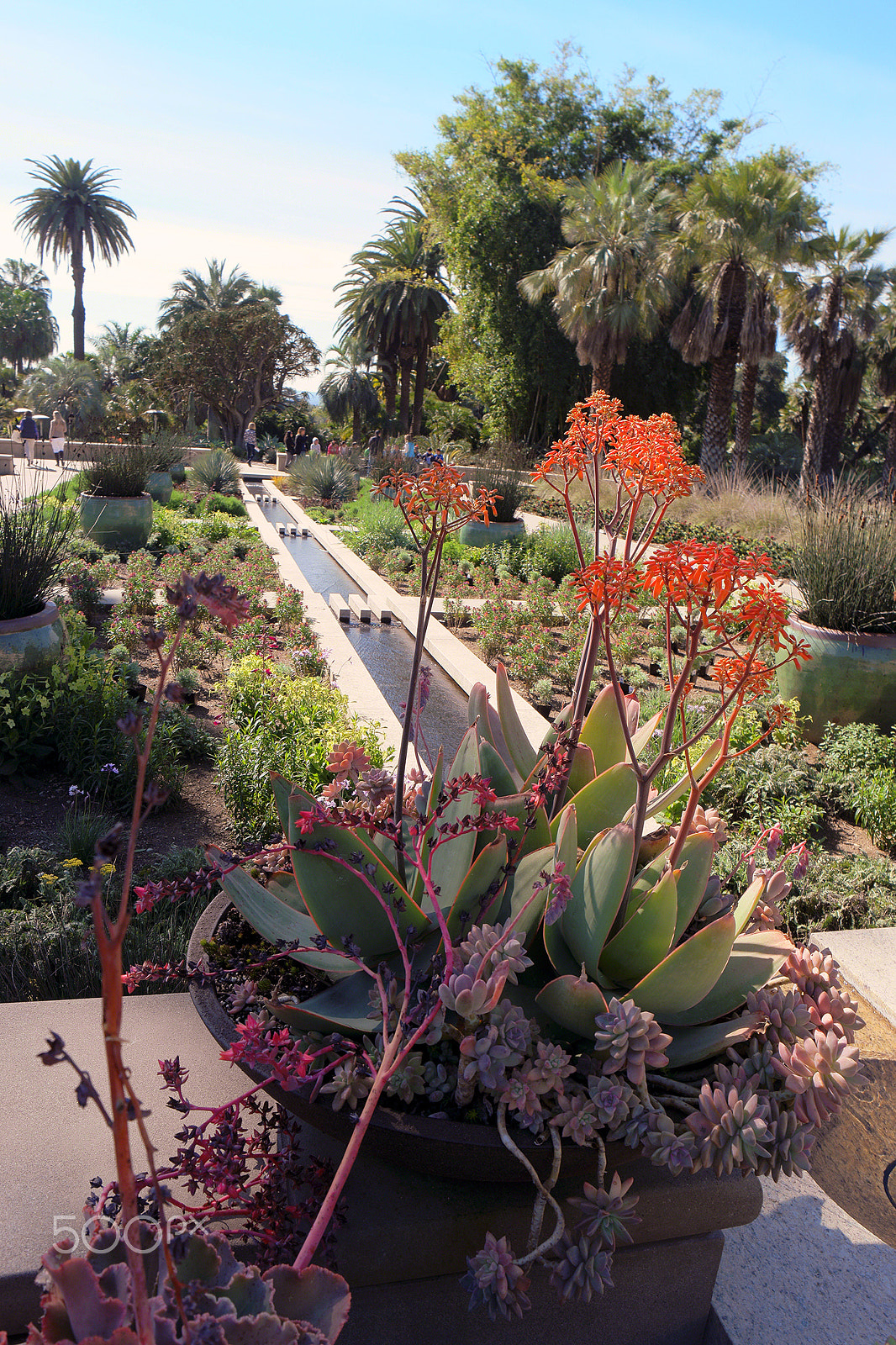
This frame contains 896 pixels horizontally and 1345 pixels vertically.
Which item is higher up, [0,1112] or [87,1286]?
[87,1286]

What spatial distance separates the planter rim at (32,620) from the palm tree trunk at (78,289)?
48963mm

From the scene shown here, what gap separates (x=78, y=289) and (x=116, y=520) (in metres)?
45.5

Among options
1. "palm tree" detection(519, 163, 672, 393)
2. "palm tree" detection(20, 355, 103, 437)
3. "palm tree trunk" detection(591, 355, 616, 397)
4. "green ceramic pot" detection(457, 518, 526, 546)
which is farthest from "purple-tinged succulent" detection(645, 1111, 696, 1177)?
"palm tree" detection(20, 355, 103, 437)

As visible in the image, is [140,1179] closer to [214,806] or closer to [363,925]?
[363,925]

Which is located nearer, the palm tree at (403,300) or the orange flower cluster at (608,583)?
the orange flower cluster at (608,583)

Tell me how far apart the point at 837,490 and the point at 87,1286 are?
952 centimetres

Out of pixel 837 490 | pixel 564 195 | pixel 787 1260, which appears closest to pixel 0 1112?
pixel 787 1260

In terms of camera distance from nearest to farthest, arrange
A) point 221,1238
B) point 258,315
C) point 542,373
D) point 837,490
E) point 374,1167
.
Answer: point 221,1238
point 374,1167
point 837,490
point 542,373
point 258,315

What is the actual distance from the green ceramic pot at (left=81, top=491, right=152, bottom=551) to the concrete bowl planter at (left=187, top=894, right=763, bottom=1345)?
9424 millimetres

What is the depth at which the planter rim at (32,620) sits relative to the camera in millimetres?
4258

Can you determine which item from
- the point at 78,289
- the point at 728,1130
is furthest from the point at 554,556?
the point at 78,289

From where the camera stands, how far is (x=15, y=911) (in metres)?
2.79

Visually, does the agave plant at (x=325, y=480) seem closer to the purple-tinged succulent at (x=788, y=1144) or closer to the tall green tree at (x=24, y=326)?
the purple-tinged succulent at (x=788, y=1144)

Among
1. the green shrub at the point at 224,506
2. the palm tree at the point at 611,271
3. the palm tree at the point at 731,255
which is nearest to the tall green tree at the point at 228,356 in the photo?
the palm tree at the point at 611,271
